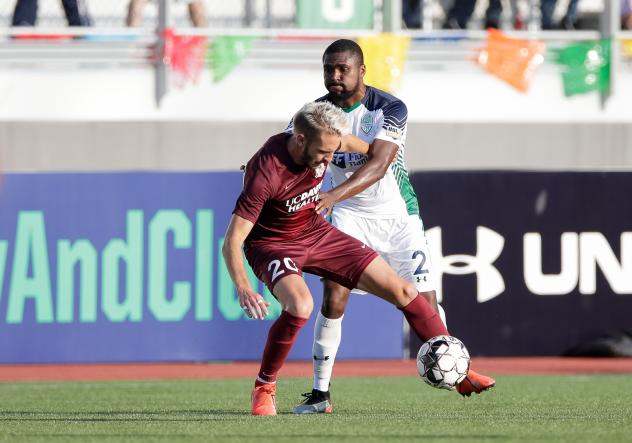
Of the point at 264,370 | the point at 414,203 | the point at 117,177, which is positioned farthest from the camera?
the point at 117,177

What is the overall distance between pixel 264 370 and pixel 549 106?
366 inches

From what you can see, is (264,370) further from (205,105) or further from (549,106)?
(549,106)

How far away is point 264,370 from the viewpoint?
7.95 m

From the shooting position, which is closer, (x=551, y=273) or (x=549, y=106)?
(x=551, y=273)

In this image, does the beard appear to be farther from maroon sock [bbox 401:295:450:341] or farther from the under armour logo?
the under armour logo

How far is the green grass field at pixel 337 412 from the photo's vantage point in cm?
683

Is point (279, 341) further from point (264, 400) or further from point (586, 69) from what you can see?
point (586, 69)

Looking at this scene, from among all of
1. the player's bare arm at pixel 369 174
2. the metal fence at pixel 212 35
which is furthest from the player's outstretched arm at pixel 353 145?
the metal fence at pixel 212 35

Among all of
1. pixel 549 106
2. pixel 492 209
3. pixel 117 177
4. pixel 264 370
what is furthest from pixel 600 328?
pixel 264 370

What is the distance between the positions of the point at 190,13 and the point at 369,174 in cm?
859

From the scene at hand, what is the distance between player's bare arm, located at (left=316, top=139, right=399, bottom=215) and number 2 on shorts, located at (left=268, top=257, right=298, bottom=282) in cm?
41

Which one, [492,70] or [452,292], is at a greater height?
[492,70]

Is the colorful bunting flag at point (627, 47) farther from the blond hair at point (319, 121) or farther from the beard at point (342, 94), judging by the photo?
the blond hair at point (319, 121)

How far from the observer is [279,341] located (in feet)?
25.8
